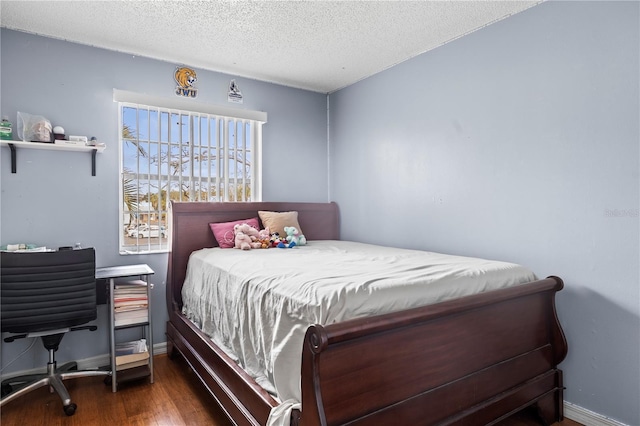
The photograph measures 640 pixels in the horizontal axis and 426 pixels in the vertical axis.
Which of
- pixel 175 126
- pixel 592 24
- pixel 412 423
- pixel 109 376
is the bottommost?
pixel 109 376

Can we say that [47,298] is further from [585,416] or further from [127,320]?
[585,416]

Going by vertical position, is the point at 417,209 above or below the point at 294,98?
below

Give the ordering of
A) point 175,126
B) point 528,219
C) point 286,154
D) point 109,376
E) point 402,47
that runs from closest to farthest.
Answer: point 528,219
point 109,376
point 402,47
point 175,126
point 286,154

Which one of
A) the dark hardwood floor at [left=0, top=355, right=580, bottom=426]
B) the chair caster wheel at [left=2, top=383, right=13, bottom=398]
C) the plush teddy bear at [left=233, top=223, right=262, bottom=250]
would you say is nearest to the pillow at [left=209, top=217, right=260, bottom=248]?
the plush teddy bear at [left=233, top=223, right=262, bottom=250]

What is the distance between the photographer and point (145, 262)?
3.04 metres

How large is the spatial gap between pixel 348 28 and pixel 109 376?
9.34 feet

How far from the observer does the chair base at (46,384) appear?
2.12 metres

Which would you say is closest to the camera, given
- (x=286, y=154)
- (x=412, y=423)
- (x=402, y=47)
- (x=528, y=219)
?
(x=412, y=423)

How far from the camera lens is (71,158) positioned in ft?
9.02

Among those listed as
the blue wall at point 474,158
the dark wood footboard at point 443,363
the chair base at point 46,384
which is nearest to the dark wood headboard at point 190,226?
the blue wall at point 474,158

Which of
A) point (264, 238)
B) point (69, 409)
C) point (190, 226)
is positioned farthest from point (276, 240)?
point (69, 409)

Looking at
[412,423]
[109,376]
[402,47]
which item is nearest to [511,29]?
[402,47]

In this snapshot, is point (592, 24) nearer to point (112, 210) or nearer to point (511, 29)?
point (511, 29)

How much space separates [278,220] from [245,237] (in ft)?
1.35
